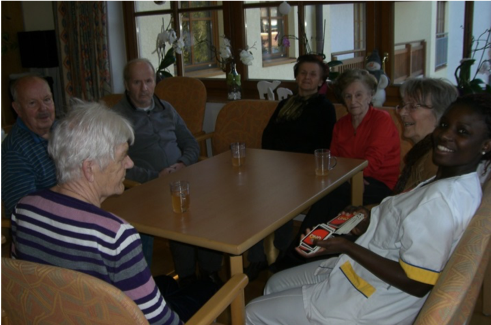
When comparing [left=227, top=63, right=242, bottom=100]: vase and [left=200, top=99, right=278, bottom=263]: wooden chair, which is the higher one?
[left=227, top=63, right=242, bottom=100]: vase

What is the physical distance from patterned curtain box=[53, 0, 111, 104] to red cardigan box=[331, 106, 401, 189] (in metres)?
2.88

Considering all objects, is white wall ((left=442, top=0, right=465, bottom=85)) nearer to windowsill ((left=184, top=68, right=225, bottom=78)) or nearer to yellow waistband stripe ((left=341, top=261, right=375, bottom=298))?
windowsill ((left=184, top=68, right=225, bottom=78))

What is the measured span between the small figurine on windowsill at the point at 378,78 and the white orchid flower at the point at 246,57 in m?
1.11

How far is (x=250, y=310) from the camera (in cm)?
161

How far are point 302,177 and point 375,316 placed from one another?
89cm

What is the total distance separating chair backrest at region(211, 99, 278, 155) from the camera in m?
3.38

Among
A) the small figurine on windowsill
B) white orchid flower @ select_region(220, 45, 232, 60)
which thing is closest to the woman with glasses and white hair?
the small figurine on windowsill

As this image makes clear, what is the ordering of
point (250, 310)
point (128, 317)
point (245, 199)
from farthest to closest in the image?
point (245, 199), point (250, 310), point (128, 317)

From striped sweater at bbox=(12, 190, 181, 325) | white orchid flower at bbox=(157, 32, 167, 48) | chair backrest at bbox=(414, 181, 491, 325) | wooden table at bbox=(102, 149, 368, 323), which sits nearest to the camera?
chair backrest at bbox=(414, 181, 491, 325)

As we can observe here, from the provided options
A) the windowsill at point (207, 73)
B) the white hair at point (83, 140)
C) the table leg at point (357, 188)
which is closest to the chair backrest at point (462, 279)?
the white hair at point (83, 140)

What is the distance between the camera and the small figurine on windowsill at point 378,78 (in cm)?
320

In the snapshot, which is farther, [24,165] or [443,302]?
[24,165]

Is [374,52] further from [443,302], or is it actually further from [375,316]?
[443,302]

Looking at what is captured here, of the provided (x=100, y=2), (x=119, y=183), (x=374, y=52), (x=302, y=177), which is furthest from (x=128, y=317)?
(x=100, y=2)
